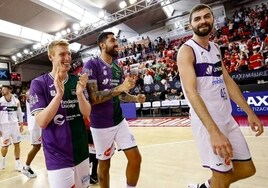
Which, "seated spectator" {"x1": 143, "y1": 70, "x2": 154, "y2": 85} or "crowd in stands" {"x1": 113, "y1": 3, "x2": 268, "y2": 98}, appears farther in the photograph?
"seated spectator" {"x1": 143, "y1": 70, "x2": 154, "y2": 85}

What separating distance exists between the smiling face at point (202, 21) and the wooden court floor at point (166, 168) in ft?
7.11

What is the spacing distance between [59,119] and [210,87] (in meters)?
1.33

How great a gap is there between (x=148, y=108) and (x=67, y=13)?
32.5ft

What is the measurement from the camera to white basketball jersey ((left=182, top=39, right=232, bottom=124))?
7.47 feet

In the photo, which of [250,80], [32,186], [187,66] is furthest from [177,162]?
[250,80]

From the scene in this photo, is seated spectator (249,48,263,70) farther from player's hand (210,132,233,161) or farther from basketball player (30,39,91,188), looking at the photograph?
basketball player (30,39,91,188)

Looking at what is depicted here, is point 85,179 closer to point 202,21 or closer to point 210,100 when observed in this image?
point 210,100

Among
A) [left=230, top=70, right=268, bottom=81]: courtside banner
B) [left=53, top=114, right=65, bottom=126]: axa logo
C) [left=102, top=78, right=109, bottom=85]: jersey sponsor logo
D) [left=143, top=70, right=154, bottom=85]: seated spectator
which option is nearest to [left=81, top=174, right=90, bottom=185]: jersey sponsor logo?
[left=53, top=114, right=65, bottom=126]: axa logo

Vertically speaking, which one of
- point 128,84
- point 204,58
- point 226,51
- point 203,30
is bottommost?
point 128,84

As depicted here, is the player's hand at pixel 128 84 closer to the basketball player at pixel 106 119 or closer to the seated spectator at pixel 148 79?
the basketball player at pixel 106 119

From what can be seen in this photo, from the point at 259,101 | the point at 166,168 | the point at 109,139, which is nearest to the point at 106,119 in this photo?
the point at 109,139

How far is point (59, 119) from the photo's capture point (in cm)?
212

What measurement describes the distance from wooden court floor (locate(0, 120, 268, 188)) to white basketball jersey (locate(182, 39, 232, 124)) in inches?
63.4

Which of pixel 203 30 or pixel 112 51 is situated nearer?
pixel 203 30
